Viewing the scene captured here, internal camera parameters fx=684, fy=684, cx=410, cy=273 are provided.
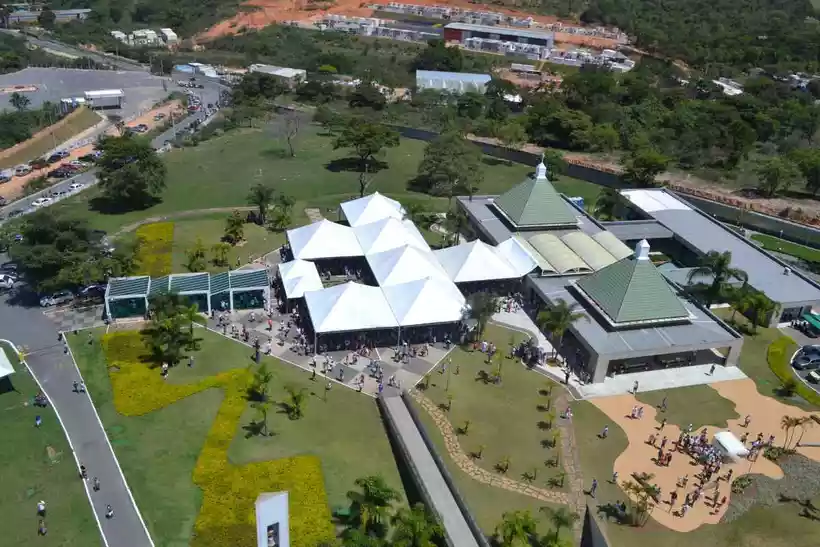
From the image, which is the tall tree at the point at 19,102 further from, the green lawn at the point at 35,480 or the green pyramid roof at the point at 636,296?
the green pyramid roof at the point at 636,296

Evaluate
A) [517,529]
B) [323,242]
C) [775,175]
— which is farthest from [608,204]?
[517,529]

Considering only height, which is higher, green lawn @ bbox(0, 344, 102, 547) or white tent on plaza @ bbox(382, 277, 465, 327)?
white tent on plaza @ bbox(382, 277, 465, 327)

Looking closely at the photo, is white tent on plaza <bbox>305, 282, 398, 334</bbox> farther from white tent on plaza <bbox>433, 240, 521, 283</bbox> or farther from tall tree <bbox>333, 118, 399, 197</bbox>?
tall tree <bbox>333, 118, 399, 197</bbox>

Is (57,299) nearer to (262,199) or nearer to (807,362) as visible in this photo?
(262,199)

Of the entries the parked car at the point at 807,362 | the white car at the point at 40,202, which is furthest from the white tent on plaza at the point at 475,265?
the white car at the point at 40,202

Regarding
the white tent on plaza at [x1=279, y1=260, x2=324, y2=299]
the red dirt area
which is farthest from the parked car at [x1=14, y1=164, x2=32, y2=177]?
the red dirt area
